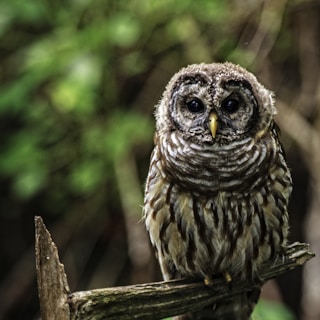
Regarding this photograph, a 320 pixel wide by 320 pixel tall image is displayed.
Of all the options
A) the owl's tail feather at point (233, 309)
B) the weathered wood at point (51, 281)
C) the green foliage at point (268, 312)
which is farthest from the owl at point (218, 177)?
the weathered wood at point (51, 281)

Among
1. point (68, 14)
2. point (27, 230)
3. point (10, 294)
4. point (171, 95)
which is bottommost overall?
point (171, 95)

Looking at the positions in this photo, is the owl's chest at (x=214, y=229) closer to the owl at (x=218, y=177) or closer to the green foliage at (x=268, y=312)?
the owl at (x=218, y=177)

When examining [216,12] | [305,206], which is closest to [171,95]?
[216,12]

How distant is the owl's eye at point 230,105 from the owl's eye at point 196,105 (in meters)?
0.07

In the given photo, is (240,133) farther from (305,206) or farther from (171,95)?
(305,206)

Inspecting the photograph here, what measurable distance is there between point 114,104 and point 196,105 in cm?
171

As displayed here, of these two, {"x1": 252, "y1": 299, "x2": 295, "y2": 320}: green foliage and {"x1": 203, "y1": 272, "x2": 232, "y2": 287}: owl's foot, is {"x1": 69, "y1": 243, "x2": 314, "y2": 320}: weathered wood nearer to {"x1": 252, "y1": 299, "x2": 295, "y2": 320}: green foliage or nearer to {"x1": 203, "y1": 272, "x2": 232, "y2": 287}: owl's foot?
{"x1": 203, "y1": 272, "x2": 232, "y2": 287}: owl's foot

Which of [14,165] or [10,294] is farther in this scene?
[10,294]

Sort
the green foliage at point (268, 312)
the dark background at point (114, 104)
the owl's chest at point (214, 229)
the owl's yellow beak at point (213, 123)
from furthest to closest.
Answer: the dark background at point (114, 104) < the green foliage at point (268, 312) < the owl's chest at point (214, 229) < the owl's yellow beak at point (213, 123)

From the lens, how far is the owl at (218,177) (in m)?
2.70

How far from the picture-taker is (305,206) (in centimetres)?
498

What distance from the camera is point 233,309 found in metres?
3.01

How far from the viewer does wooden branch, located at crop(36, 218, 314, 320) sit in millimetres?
2057

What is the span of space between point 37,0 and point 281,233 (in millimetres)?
2002
